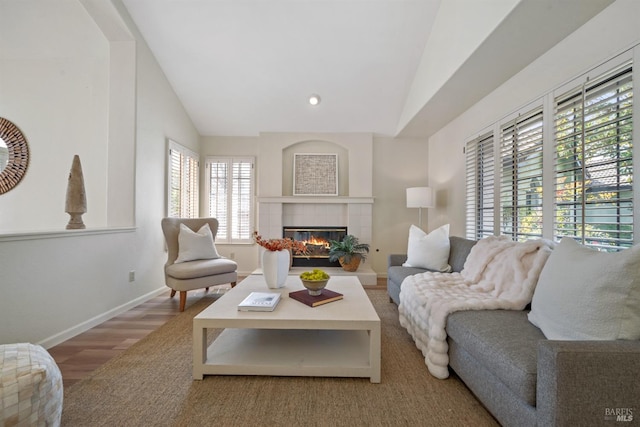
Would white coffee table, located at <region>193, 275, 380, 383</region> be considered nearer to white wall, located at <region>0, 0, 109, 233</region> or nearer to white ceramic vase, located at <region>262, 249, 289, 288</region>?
white ceramic vase, located at <region>262, 249, 289, 288</region>

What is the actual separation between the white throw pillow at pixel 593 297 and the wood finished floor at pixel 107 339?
2.71m

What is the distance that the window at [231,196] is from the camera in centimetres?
477

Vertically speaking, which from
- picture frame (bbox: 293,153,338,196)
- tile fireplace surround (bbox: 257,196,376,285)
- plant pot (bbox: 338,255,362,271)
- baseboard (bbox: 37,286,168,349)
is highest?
picture frame (bbox: 293,153,338,196)

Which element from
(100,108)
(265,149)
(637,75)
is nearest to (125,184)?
(100,108)

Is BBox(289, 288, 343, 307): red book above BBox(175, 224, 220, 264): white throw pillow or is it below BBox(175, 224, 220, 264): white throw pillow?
below

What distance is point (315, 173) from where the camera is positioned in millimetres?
4727

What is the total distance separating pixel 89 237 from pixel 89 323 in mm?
769

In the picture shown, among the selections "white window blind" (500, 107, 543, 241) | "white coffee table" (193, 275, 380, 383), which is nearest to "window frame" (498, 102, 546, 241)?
"white window blind" (500, 107, 543, 241)

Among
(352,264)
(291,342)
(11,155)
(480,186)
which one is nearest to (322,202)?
(352,264)

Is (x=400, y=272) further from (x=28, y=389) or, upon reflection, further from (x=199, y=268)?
(x=28, y=389)

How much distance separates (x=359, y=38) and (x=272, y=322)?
11.0 feet

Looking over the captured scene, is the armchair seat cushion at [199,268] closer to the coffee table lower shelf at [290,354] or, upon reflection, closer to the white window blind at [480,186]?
the coffee table lower shelf at [290,354]

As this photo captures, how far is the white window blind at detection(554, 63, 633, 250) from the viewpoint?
1678 millimetres

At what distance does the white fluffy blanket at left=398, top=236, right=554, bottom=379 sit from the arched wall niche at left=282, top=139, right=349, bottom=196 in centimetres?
269
